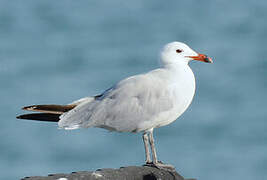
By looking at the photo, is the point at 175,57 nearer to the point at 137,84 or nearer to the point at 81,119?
the point at 137,84

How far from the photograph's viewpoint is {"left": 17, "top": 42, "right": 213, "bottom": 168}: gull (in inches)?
285

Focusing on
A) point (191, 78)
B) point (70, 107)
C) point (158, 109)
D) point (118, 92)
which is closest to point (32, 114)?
point (70, 107)

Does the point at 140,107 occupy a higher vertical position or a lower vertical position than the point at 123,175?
higher

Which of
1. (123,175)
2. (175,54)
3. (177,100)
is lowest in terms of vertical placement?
(123,175)

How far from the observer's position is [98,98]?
7.64 meters

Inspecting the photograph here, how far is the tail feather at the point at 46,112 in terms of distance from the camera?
283 inches

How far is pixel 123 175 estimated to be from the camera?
640 cm

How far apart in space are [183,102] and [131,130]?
2.42ft

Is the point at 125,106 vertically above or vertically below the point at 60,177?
above

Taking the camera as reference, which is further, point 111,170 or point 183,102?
point 183,102

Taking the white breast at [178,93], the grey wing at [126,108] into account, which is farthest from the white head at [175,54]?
the grey wing at [126,108]

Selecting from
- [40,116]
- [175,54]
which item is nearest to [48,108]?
[40,116]

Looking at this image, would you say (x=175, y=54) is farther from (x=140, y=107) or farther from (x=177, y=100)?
(x=140, y=107)

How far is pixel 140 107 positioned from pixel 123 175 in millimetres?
1216
